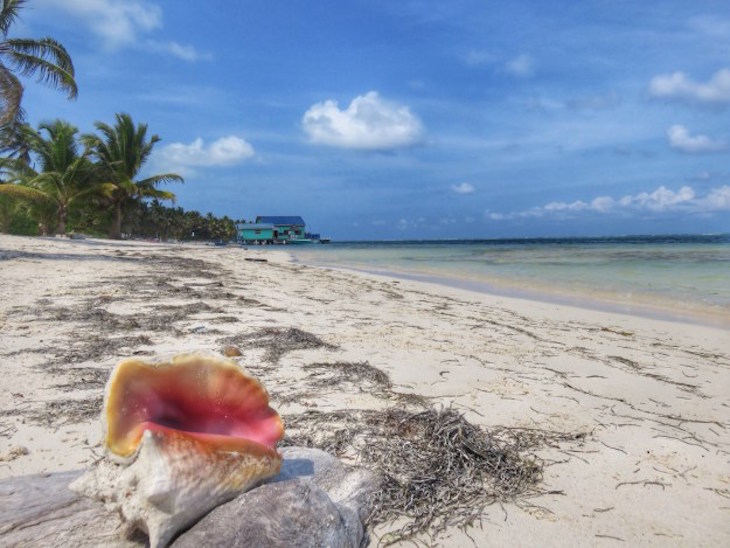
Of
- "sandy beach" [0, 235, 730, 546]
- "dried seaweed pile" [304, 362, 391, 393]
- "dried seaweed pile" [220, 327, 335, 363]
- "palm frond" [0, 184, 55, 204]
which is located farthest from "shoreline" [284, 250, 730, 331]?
"palm frond" [0, 184, 55, 204]

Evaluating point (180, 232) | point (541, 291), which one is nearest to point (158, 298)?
point (541, 291)

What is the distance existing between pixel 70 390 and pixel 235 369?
2.16 meters

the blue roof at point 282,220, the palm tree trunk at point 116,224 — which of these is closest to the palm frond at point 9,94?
the palm tree trunk at point 116,224

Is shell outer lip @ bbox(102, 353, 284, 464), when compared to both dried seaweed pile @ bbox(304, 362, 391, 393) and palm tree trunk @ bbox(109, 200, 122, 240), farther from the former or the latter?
palm tree trunk @ bbox(109, 200, 122, 240)

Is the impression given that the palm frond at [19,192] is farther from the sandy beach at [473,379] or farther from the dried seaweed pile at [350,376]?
the dried seaweed pile at [350,376]

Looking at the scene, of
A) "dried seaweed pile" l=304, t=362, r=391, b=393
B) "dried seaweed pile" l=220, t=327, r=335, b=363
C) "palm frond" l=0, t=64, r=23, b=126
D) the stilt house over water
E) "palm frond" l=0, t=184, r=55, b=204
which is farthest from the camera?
the stilt house over water

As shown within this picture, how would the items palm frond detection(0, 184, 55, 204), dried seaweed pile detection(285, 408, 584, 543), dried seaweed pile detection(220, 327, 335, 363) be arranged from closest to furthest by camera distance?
dried seaweed pile detection(285, 408, 584, 543) < dried seaweed pile detection(220, 327, 335, 363) < palm frond detection(0, 184, 55, 204)

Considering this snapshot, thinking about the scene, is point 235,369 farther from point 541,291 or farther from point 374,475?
point 541,291

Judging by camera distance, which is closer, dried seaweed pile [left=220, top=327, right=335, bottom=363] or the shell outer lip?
the shell outer lip

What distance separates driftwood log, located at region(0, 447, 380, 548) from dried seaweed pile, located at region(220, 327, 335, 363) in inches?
101

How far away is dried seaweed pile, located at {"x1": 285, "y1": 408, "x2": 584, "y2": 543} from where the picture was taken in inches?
78.0

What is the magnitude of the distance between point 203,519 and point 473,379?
2797 mm

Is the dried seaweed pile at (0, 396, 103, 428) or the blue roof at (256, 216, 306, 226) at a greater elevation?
the blue roof at (256, 216, 306, 226)

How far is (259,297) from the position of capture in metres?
7.69
